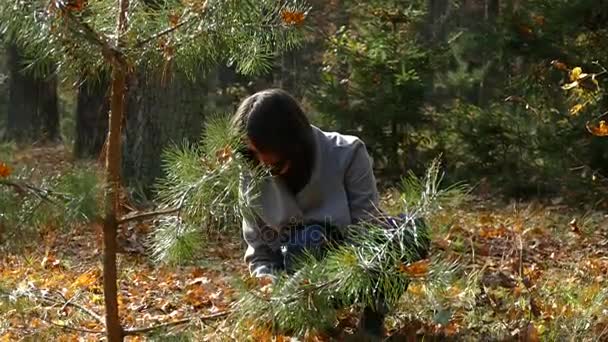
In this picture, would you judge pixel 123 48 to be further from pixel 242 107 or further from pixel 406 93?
pixel 406 93

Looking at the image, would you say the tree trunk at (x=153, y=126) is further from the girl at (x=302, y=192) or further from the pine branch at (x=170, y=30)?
the pine branch at (x=170, y=30)

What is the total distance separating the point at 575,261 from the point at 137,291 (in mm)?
2714

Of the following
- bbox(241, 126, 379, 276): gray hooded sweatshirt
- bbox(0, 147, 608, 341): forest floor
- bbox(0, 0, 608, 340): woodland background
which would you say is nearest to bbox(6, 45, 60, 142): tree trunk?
bbox(0, 0, 608, 340): woodland background

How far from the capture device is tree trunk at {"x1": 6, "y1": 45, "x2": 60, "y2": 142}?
18703mm

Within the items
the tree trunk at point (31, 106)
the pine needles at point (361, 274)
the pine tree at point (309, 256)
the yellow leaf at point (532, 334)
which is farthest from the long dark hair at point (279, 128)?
the tree trunk at point (31, 106)

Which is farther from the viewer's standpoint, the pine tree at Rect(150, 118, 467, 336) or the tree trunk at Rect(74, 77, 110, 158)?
the tree trunk at Rect(74, 77, 110, 158)

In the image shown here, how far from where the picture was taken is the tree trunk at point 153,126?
866 centimetres

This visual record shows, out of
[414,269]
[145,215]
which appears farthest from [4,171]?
[414,269]

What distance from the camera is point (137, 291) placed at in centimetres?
576

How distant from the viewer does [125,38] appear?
11.3 ft

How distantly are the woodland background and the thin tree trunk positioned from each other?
0.08 metres

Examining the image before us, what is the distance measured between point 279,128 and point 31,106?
1598cm

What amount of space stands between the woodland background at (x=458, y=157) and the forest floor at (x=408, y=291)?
0.02 meters

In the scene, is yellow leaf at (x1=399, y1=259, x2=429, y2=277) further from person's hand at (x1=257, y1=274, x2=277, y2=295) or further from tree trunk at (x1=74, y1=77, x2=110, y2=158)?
tree trunk at (x1=74, y1=77, x2=110, y2=158)
